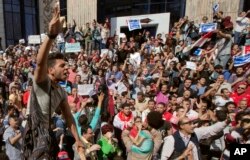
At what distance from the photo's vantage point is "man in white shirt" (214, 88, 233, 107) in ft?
20.5

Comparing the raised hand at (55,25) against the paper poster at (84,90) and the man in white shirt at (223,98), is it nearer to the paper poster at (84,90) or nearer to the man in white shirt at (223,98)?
the man in white shirt at (223,98)

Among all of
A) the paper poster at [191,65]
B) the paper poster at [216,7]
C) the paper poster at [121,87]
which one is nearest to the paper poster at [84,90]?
the paper poster at [121,87]

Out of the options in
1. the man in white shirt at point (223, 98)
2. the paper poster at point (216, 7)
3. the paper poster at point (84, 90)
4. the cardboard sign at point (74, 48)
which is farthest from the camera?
the paper poster at point (216, 7)

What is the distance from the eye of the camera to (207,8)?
13.1 metres

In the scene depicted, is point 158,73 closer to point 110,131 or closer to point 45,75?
point 110,131

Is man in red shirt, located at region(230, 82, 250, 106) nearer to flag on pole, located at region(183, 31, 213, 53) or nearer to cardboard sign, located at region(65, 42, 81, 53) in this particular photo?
flag on pole, located at region(183, 31, 213, 53)

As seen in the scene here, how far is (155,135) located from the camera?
459 centimetres

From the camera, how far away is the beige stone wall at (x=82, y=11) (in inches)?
664

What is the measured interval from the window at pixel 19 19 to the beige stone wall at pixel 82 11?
10568 millimetres

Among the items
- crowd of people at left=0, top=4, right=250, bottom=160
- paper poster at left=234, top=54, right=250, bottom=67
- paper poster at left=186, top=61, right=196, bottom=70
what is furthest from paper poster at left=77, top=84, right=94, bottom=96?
paper poster at left=234, top=54, right=250, bottom=67

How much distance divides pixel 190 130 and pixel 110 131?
1.98m

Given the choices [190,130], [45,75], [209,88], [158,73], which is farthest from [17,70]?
[45,75]

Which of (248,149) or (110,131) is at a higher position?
(248,149)

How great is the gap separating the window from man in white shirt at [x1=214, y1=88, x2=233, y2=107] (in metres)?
22.4
